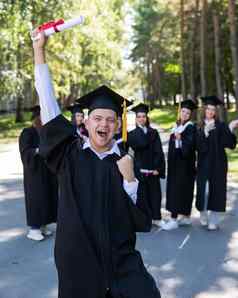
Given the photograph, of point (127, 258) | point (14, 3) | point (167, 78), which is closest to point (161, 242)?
point (127, 258)

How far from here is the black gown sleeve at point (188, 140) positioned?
8.27 m

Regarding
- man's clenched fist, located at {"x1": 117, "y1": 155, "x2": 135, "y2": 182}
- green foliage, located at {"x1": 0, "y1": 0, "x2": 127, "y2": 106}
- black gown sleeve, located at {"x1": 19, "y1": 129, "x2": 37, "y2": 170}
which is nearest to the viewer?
man's clenched fist, located at {"x1": 117, "y1": 155, "x2": 135, "y2": 182}

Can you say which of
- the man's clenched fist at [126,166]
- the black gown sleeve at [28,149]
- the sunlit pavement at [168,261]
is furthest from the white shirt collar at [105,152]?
the black gown sleeve at [28,149]

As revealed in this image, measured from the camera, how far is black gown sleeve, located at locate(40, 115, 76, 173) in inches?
139

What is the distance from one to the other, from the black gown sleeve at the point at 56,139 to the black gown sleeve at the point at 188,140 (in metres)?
4.90

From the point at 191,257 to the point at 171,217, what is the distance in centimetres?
181

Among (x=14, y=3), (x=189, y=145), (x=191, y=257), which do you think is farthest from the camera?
(x=14, y=3)

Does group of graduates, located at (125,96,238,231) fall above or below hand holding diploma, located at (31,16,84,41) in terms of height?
below

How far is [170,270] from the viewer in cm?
640

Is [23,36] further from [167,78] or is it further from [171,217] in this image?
[167,78]

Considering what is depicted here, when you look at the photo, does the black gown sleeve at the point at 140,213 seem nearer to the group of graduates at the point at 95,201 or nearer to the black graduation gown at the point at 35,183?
the group of graduates at the point at 95,201

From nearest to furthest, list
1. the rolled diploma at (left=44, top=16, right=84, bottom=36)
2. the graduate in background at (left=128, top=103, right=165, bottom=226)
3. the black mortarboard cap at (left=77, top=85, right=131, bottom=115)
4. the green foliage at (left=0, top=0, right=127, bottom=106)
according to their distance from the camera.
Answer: the rolled diploma at (left=44, top=16, right=84, bottom=36) → the black mortarboard cap at (left=77, top=85, right=131, bottom=115) → the graduate in background at (left=128, top=103, right=165, bottom=226) → the green foliage at (left=0, top=0, right=127, bottom=106)

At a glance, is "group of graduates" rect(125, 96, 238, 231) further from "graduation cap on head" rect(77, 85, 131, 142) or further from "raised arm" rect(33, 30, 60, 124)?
"raised arm" rect(33, 30, 60, 124)

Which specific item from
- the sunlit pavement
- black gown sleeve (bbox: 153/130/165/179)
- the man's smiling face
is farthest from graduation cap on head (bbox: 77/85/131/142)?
black gown sleeve (bbox: 153/130/165/179)
